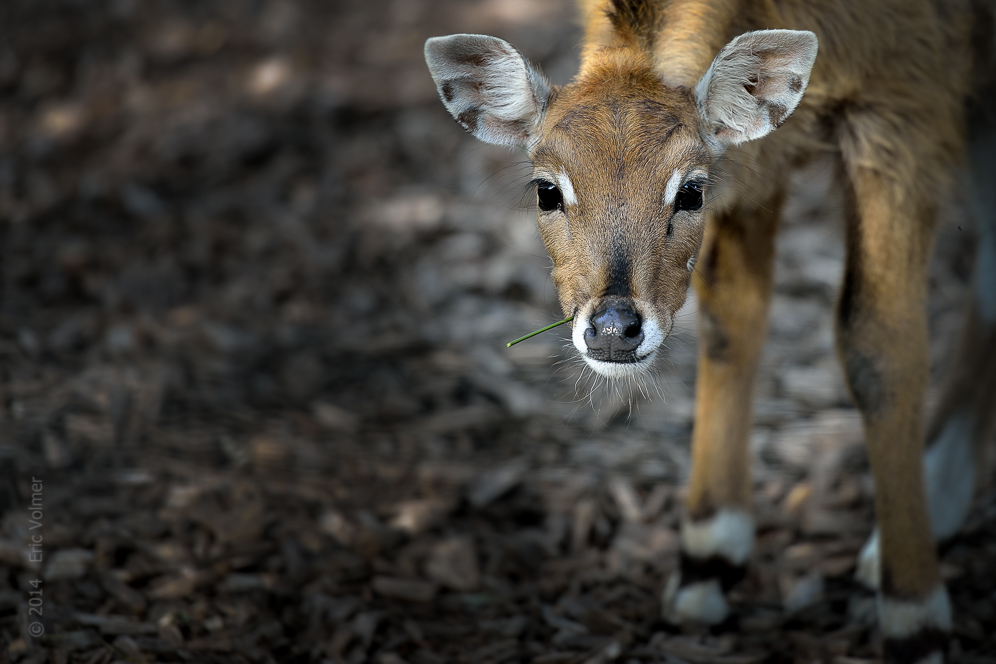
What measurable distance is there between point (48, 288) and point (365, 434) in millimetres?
2929

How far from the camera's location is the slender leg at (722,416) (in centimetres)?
538

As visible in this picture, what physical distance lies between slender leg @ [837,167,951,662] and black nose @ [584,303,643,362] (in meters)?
1.54

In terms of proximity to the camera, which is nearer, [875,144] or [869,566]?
[875,144]

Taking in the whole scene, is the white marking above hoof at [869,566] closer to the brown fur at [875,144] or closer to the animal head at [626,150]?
the brown fur at [875,144]

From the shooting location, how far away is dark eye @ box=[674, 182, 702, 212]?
422cm

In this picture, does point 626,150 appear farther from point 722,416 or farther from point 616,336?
point 722,416

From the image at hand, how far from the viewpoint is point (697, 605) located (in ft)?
17.6

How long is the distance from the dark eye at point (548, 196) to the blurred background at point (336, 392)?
554 mm

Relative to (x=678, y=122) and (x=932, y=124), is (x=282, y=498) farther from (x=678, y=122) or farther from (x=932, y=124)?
(x=932, y=124)

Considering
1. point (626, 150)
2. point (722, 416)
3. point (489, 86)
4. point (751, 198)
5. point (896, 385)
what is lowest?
point (722, 416)

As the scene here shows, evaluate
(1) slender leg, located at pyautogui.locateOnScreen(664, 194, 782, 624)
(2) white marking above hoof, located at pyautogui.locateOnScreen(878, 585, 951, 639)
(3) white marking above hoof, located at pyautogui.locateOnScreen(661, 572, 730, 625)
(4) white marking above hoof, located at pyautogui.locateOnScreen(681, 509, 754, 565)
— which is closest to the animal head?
(1) slender leg, located at pyautogui.locateOnScreen(664, 194, 782, 624)

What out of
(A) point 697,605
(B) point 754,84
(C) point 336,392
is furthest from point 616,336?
(C) point 336,392

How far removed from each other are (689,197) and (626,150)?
38 cm

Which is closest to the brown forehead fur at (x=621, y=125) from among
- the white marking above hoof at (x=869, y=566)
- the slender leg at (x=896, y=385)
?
the slender leg at (x=896, y=385)
